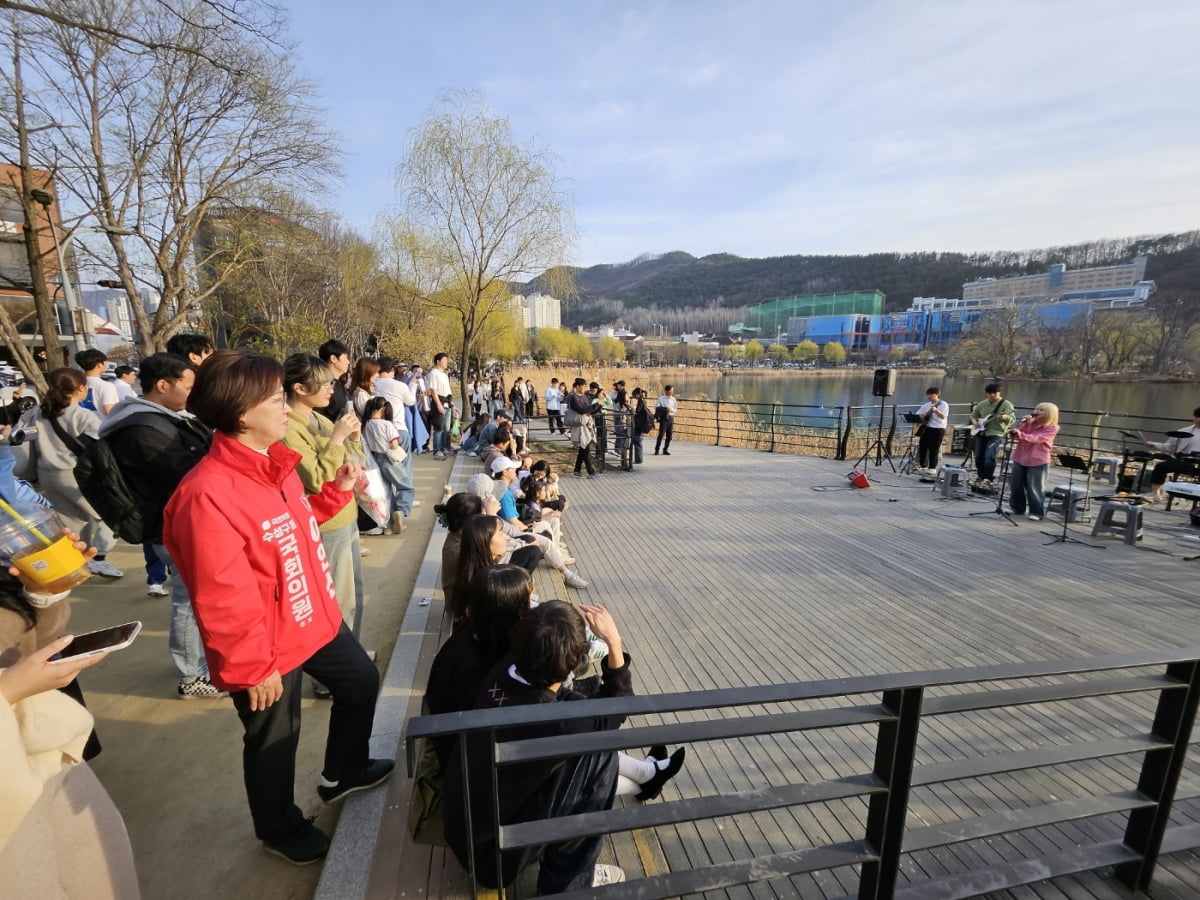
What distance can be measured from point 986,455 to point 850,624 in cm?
587

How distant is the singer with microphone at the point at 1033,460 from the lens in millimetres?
6152

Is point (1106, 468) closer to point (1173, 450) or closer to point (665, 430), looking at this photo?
point (1173, 450)

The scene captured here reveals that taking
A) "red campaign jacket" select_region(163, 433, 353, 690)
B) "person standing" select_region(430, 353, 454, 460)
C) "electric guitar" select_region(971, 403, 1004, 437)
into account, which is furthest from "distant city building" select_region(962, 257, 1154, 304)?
"red campaign jacket" select_region(163, 433, 353, 690)

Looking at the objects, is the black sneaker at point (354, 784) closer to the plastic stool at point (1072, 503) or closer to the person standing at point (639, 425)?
the plastic stool at point (1072, 503)

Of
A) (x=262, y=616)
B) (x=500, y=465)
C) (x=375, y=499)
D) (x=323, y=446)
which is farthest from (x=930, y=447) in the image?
(x=262, y=616)

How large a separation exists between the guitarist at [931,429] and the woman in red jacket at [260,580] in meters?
9.49

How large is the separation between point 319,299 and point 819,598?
91.5 ft

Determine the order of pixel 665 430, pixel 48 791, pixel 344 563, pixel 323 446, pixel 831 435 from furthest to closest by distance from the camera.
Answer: pixel 831 435 → pixel 665 430 → pixel 344 563 → pixel 323 446 → pixel 48 791

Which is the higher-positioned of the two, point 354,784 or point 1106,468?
point 354,784

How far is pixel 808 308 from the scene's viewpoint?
126750 mm

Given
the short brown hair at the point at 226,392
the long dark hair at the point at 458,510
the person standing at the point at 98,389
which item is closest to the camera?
the short brown hair at the point at 226,392

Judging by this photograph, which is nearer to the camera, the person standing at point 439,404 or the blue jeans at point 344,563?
the blue jeans at point 344,563

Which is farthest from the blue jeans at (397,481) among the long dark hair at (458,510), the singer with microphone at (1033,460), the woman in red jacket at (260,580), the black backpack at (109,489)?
the singer with microphone at (1033,460)

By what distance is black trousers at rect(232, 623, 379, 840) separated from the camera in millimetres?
1717
